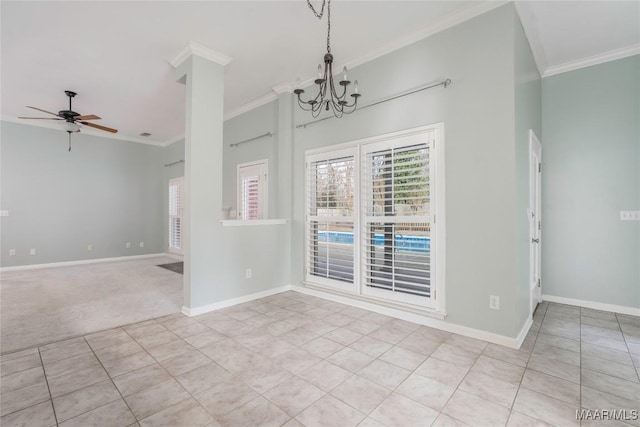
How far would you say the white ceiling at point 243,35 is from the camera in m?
2.69

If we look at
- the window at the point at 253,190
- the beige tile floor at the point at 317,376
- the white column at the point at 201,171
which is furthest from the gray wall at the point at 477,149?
the window at the point at 253,190

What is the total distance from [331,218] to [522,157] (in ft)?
7.04

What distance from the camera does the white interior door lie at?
10.0 feet

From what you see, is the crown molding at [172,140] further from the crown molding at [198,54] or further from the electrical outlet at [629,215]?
the electrical outlet at [629,215]

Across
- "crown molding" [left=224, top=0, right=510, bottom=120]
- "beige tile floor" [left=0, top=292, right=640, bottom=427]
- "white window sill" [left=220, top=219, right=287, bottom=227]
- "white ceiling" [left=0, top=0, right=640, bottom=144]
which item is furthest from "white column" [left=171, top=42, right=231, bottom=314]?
"crown molding" [left=224, top=0, right=510, bottom=120]

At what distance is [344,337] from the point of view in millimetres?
2717

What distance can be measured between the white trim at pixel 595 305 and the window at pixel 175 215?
749cm

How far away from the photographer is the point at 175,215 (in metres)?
7.59

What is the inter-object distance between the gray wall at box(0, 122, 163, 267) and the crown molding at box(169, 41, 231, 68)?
4.58 m

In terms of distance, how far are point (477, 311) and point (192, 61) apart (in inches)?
158

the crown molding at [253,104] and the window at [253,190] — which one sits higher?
the crown molding at [253,104]

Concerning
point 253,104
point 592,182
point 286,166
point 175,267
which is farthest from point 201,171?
point 592,182

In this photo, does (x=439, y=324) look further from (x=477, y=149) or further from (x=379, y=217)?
(x=477, y=149)

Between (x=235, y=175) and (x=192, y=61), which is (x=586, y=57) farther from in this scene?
(x=235, y=175)
